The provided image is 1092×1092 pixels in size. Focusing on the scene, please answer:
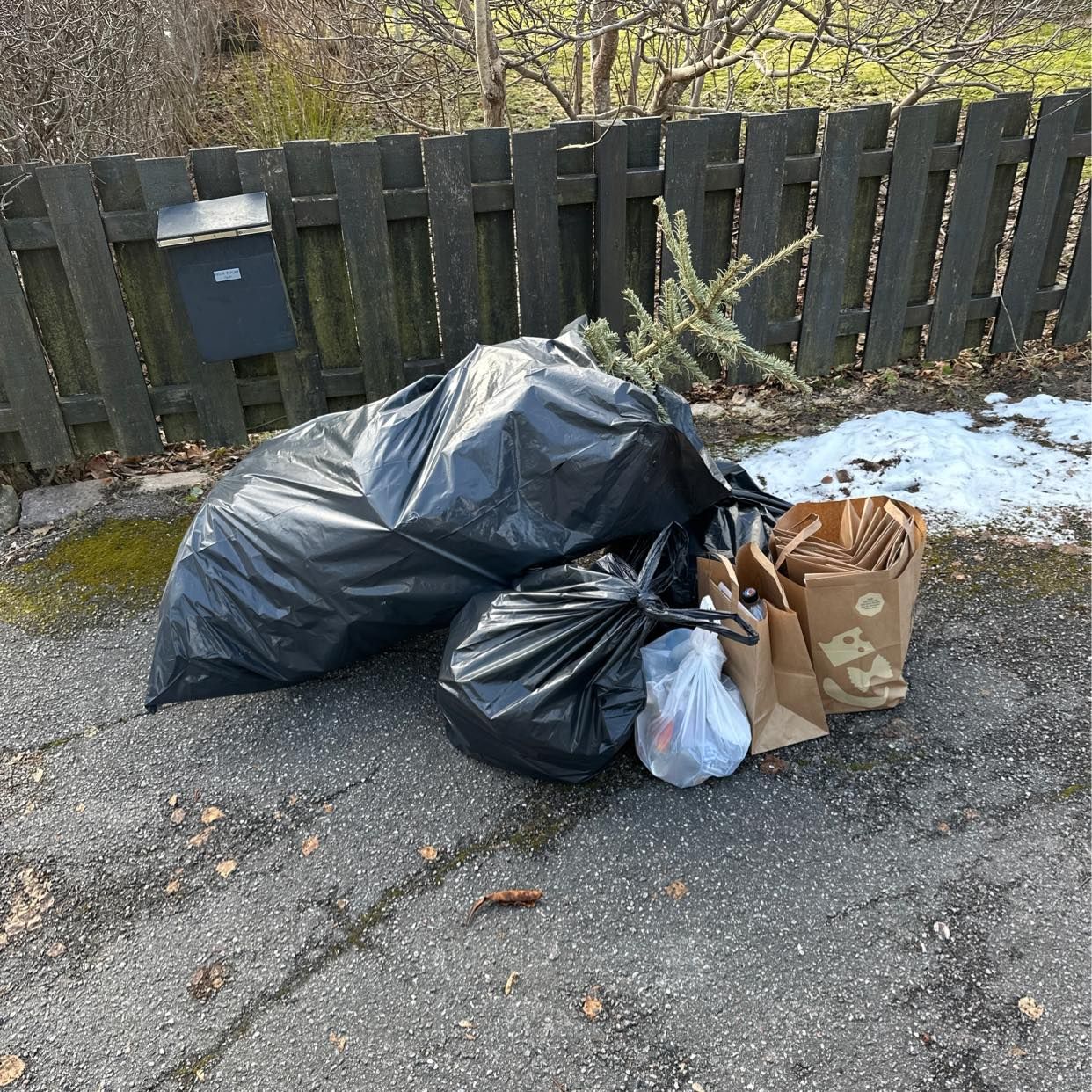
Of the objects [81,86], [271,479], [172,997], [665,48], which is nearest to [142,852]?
[172,997]

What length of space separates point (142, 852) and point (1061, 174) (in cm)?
459

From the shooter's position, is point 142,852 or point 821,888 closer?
point 821,888

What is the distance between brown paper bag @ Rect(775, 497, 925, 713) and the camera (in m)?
2.37

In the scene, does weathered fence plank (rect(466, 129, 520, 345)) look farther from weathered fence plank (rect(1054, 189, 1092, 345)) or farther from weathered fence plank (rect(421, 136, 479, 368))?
weathered fence plank (rect(1054, 189, 1092, 345))

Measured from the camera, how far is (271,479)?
271cm

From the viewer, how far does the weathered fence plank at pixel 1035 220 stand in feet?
13.4

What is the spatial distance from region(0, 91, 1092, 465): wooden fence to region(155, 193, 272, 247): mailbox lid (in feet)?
0.27

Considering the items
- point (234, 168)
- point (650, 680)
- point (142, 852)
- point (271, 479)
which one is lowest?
point (142, 852)

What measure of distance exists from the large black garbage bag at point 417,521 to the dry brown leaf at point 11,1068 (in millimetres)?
934

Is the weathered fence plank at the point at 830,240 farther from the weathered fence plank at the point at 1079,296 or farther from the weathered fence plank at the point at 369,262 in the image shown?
the weathered fence plank at the point at 369,262

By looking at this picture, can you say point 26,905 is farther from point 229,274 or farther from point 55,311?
point 55,311

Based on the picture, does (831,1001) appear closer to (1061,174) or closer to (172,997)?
(172,997)

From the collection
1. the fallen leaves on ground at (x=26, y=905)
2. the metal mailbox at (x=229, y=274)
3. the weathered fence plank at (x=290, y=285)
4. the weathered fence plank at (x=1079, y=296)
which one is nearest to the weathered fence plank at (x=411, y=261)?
the weathered fence plank at (x=290, y=285)

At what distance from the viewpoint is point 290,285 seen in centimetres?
375
